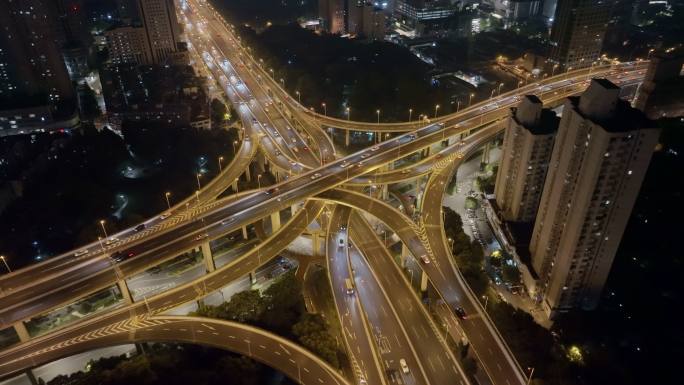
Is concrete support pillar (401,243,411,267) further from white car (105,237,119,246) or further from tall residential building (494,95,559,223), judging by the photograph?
white car (105,237,119,246)

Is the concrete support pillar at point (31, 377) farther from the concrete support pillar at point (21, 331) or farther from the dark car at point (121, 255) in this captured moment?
the dark car at point (121, 255)

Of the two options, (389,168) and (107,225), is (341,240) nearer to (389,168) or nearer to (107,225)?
(389,168)

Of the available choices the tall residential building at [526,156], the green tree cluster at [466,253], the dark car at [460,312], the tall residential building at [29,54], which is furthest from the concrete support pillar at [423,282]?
the tall residential building at [29,54]

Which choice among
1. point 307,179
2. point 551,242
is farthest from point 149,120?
point 551,242

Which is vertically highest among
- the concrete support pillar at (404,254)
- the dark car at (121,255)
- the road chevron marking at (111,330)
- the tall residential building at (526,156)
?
the tall residential building at (526,156)

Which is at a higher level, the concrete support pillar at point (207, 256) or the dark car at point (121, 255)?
the dark car at point (121, 255)

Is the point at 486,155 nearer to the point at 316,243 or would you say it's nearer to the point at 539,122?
the point at 539,122

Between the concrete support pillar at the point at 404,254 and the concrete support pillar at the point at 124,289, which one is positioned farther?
the concrete support pillar at the point at 404,254
